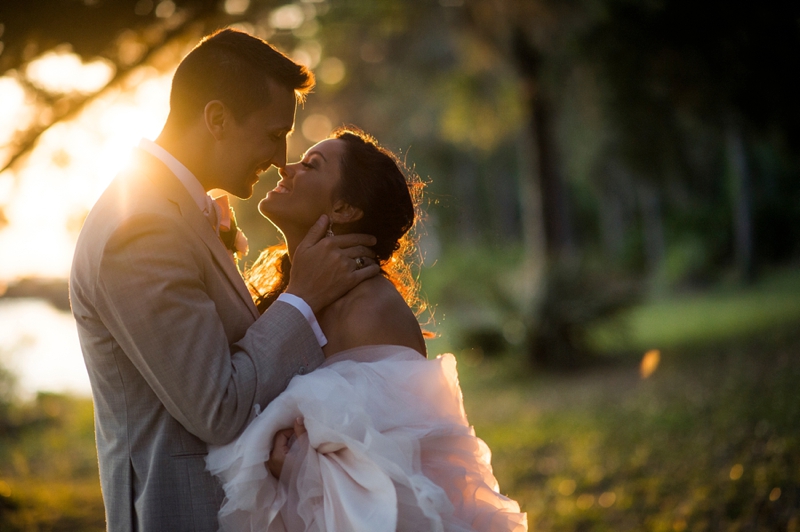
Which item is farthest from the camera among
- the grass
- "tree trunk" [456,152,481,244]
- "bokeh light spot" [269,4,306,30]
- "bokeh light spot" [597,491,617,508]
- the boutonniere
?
"tree trunk" [456,152,481,244]

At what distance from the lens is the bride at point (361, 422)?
2.23m

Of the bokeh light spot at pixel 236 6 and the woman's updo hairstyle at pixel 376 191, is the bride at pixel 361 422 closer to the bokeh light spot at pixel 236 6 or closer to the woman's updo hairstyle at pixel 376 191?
the woman's updo hairstyle at pixel 376 191

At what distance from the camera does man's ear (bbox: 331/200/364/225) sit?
3.00 m

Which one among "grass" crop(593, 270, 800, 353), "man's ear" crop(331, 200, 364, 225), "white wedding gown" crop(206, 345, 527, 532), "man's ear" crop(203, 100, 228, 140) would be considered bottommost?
"grass" crop(593, 270, 800, 353)

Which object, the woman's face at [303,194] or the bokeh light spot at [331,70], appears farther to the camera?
the bokeh light spot at [331,70]

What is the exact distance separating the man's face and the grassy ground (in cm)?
424

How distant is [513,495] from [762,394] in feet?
10.7

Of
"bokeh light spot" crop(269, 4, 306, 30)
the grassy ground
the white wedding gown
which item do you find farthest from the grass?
the white wedding gown

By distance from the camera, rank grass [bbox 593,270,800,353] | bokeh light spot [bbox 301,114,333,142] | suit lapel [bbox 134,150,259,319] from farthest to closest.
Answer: bokeh light spot [bbox 301,114,333,142] < grass [bbox 593,270,800,353] < suit lapel [bbox 134,150,259,319]

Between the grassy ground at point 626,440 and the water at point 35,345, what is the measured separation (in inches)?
21.4

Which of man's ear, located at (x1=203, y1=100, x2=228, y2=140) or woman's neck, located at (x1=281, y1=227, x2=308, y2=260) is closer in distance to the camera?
man's ear, located at (x1=203, y1=100, x2=228, y2=140)

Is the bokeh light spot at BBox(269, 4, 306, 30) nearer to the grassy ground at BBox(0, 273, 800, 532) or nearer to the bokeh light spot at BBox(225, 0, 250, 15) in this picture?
the bokeh light spot at BBox(225, 0, 250, 15)

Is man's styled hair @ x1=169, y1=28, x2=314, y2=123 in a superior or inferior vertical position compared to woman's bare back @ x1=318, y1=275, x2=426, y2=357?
superior

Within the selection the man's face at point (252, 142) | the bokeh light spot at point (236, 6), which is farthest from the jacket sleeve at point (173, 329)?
the bokeh light spot at point (236, 6)
